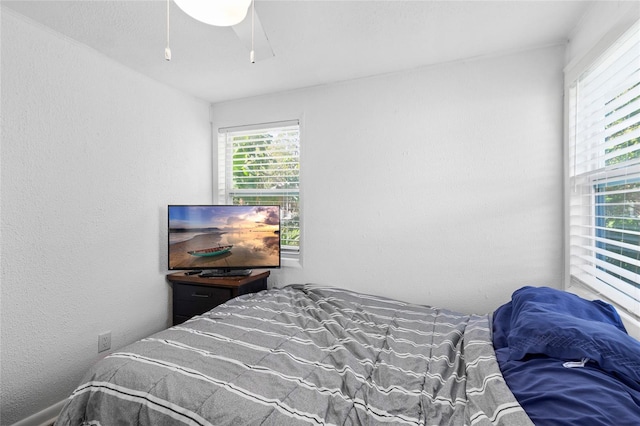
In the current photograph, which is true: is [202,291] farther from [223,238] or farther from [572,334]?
[572,334]

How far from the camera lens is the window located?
9.46 ft

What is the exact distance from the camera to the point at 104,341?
2.15 meters

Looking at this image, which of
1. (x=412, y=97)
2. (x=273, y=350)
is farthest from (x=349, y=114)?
(x=273, y=350)

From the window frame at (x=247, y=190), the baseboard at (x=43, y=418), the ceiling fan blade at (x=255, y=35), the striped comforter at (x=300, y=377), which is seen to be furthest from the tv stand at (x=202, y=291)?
the ceiling fan blade at (x=255, y=35)

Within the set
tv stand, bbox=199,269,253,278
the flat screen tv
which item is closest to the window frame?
the flat screen tv

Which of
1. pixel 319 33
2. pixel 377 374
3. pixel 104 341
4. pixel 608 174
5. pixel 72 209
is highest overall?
pixel 319 33

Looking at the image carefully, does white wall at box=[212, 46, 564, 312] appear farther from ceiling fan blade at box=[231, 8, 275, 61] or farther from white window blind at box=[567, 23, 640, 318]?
ceiling fan blade at box=[231, 8, 275, 61]

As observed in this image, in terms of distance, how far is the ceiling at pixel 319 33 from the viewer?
1.66 meters

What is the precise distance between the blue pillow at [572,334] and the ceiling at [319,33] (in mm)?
1565

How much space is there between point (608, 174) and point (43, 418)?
11.4ft

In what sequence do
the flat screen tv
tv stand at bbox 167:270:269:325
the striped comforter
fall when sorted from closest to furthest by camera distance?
1. the striped comforter
2. tv stand at bbox 167:270:269:325
3. the flat screen tv

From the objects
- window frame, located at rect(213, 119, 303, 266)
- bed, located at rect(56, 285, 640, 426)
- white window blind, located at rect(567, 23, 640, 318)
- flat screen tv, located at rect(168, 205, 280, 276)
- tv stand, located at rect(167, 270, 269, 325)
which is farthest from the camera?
window frame, located at rect(213, 119, 303, 266)

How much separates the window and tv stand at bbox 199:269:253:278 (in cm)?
46

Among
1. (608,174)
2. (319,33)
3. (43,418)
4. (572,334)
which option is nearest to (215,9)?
(319,33)
